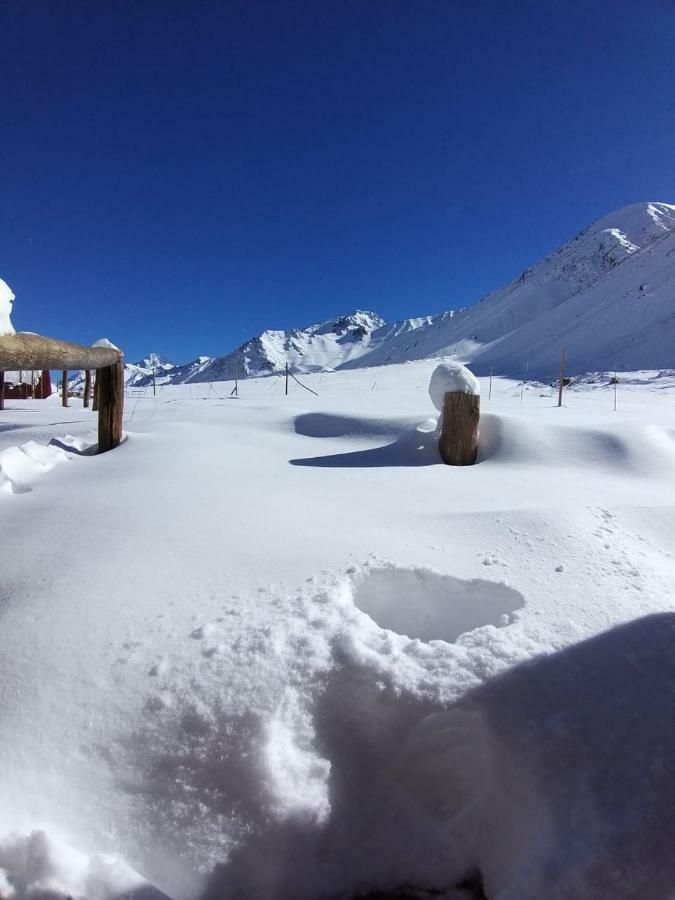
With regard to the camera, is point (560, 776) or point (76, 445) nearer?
point (560, 776)

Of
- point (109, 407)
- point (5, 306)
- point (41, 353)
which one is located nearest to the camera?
point (5, 306)

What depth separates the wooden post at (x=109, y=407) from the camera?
6027 millimetres

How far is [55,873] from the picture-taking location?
1357 millimetres

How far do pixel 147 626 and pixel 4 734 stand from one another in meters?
0.62

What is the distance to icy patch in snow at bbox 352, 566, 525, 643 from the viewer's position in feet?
8.19

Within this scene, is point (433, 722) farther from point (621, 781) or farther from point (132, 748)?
point (132, 748)

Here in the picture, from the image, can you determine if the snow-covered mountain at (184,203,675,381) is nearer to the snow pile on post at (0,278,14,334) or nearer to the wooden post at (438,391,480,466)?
the wooden post at (438,391,480,466)

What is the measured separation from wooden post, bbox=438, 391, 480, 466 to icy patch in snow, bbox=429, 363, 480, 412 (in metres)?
0.11

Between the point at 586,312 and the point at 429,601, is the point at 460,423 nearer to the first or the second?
the point at 429,601

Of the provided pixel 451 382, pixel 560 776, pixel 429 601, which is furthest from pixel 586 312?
pixel 560 776

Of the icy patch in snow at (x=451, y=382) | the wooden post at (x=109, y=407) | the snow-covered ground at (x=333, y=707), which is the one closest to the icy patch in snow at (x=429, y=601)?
the snow-covered ground at (x=333, y=707)

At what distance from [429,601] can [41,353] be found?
2.86 metres

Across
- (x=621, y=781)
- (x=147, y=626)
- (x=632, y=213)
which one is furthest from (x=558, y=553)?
(x=632, y=213)

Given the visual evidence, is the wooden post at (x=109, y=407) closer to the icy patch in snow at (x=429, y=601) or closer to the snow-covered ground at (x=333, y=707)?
the snow-covered ground at (x=333, y=707)
